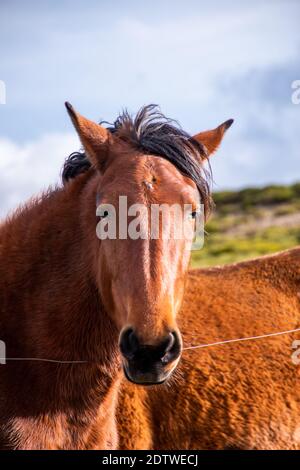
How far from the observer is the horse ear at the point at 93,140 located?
14.6 ft

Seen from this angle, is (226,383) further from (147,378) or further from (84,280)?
(147,378)

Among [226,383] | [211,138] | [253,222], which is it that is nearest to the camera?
[211,138]

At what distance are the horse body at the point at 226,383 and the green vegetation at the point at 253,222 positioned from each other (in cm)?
2057

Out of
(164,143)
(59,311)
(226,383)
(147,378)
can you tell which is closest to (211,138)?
(164,143)

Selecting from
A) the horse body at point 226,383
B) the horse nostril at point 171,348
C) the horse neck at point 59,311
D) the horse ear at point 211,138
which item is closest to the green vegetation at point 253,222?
the horse body at point 226,383

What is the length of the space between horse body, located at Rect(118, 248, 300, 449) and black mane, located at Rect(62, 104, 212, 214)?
1.87m

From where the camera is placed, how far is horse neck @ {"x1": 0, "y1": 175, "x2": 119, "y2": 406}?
14.6 feet

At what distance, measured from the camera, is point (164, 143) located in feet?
14.8

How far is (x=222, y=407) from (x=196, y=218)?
7.43ft

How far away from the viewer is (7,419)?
430 cm

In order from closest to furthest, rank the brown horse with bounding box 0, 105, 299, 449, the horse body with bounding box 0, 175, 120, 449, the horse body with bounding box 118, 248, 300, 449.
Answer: the brown horse with bounding box 0, 105, 299, 449
the horse body with bounding box 0, 175, 120, 449
the horse body with bounding box 118, 248, 300, 449

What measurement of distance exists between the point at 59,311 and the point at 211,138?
1.63 metres

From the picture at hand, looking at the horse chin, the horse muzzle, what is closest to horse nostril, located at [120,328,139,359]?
the horse muzzle

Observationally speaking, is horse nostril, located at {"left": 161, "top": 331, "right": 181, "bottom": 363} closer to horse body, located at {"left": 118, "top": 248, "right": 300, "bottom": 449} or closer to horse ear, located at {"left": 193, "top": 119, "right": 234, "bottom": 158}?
horse ear, located at {"left": 193, "top": 119, "right": 234, "bottom": 158}
